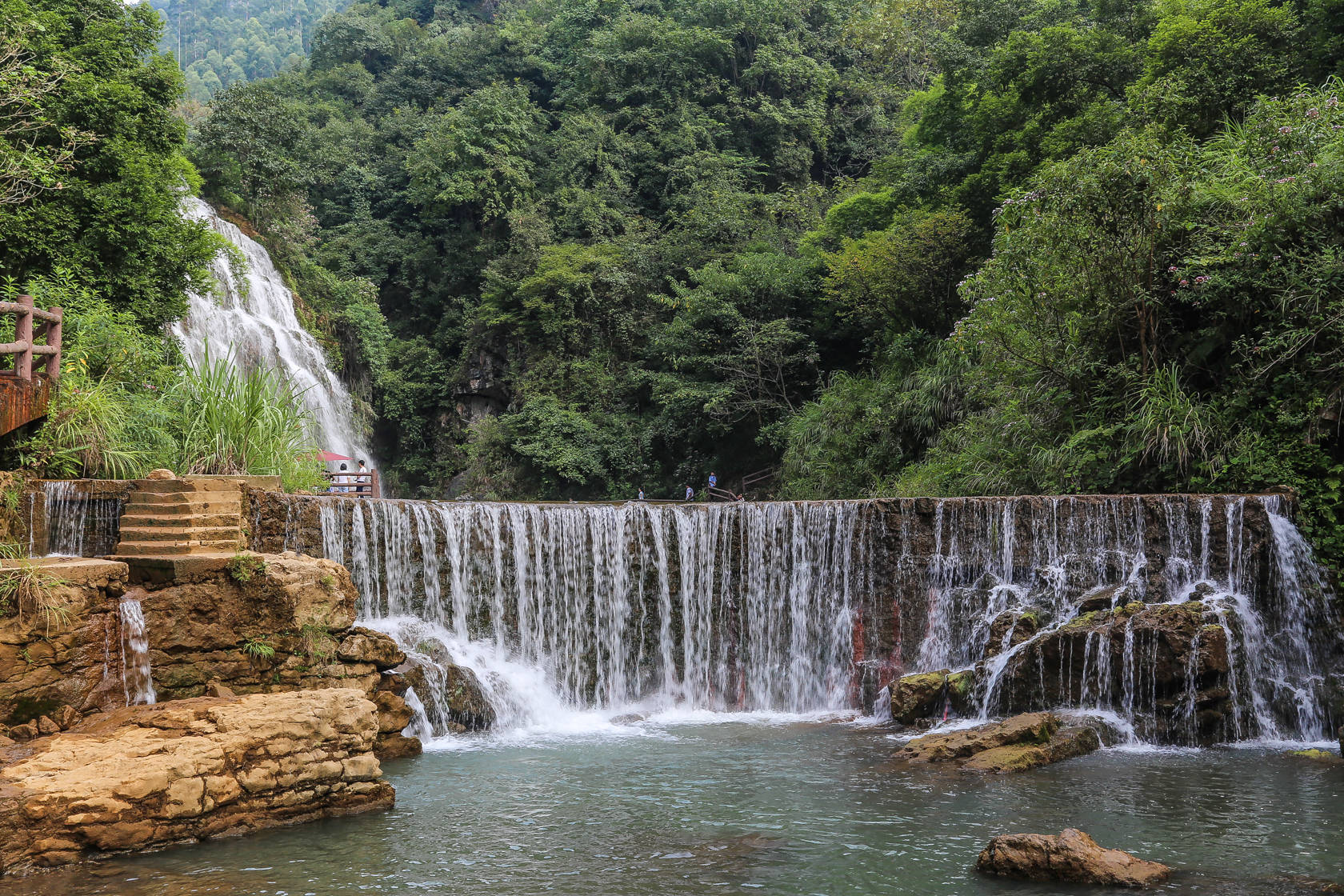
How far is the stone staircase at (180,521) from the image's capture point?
8859 mm

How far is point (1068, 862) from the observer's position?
584 centimetres

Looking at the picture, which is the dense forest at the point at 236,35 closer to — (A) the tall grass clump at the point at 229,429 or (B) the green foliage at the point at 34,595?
(A) the tall grass clump at the point at 229,429

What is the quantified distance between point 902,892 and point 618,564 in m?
7.29

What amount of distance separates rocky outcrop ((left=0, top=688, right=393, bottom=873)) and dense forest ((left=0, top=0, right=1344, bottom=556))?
343 inches

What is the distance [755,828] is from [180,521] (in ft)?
19.1

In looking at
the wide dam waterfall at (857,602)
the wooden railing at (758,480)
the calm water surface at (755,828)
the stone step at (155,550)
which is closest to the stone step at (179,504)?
the stone step at (155,550)

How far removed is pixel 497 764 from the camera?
9.14 metres

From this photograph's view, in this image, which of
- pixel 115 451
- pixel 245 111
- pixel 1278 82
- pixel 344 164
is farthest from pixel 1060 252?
pixel 344 164

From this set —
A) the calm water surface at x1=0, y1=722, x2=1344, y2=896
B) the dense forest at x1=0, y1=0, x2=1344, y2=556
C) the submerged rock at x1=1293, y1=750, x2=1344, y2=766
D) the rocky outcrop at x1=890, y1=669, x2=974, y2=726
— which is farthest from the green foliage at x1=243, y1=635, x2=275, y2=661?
the submerged rock at x1=1293, y1=750, x2=1344, y2=766

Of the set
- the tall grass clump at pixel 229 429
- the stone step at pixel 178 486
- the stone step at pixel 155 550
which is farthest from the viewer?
the tall grass clump at pixel 229 429

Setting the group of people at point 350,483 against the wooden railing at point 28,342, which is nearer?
the wooden railing at point 28,342

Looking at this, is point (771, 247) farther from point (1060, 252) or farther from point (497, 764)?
point (497, 764)

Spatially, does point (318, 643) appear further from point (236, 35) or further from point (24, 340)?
point (236, 35)

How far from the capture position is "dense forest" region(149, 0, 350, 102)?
64.4 m
